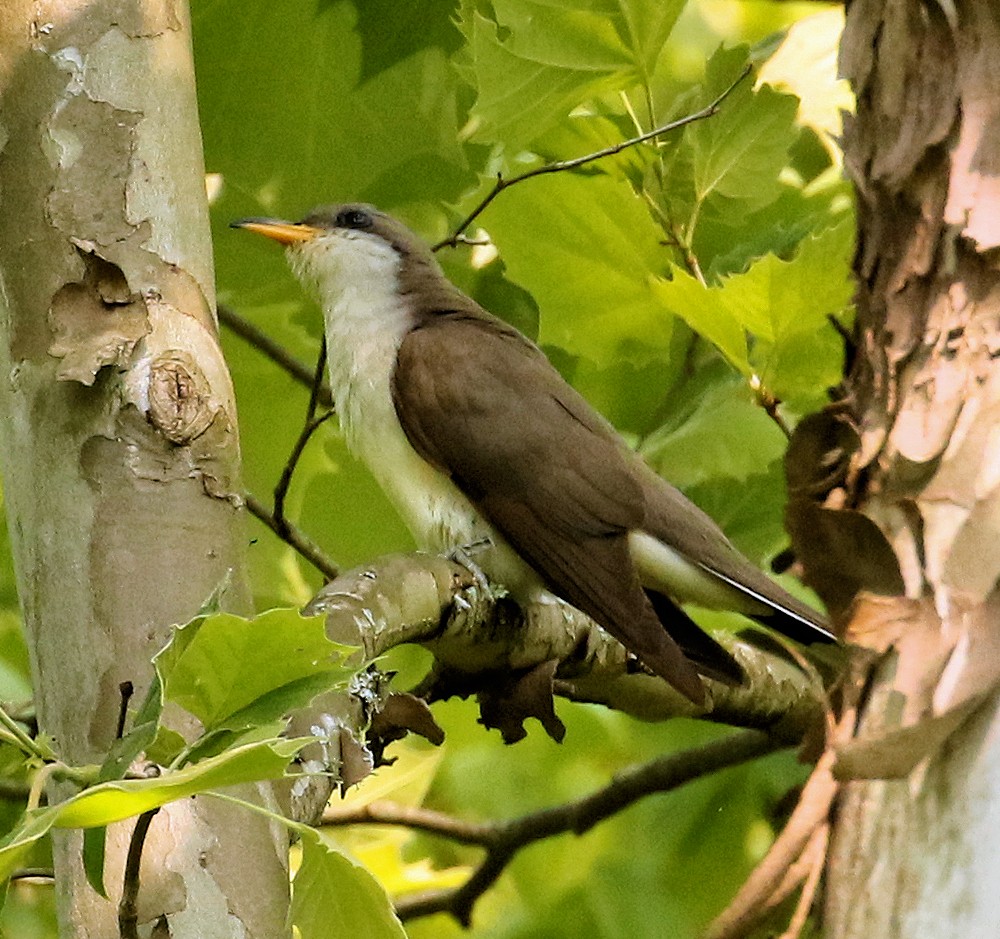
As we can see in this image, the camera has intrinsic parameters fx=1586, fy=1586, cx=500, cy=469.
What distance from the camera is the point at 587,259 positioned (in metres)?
2.86

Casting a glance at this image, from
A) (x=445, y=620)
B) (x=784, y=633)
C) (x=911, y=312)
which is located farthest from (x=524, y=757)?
(x=911, y=312)

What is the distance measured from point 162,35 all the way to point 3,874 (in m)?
1.28

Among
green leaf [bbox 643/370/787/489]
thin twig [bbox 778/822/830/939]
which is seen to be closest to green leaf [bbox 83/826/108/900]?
thin twig [bbox 778/822/830/939]

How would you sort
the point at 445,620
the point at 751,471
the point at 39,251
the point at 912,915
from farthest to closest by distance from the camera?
the point at 751,471
the point at 445,620
the point at 39,251
the point at 912,915

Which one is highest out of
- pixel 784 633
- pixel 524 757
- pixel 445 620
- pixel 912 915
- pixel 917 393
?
pixel 917 393

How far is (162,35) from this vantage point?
2.08 metres

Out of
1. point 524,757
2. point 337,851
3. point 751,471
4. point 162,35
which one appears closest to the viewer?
point 337,851

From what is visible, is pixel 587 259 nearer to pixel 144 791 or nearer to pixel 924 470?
pixel 924 470

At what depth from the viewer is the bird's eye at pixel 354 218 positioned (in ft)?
12.1

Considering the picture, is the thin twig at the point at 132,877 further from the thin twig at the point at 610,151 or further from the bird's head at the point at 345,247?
the bird's head at the point at 345,247

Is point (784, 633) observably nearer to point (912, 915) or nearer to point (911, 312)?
point (911, 312)

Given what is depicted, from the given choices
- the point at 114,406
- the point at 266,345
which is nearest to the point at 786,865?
the point at 114,406

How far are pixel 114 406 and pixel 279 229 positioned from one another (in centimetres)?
158

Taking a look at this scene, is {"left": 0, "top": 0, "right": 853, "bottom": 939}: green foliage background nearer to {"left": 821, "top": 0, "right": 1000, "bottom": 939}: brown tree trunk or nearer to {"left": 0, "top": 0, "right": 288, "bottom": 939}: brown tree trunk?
{"left": 821, "top": 0, "right": 1000, "bottom": 939}: brown tree trunk
